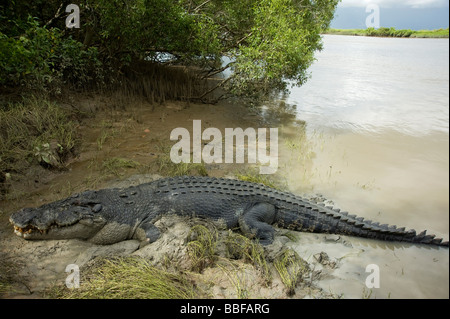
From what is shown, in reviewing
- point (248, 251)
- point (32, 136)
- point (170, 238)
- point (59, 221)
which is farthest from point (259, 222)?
point (32, 136)

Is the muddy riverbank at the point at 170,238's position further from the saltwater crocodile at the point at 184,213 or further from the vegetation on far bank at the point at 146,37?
the vegetation on far bank at the point at 146,37

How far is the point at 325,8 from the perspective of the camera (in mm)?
10234

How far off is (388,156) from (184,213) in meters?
4.66

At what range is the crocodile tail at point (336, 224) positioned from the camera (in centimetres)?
393

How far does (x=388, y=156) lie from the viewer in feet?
20.7

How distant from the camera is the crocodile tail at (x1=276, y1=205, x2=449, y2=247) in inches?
155

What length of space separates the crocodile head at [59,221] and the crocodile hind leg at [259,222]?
1.95 metres

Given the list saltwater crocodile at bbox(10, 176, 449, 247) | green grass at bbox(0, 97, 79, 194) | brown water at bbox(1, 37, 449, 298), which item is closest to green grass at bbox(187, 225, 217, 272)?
saltwater crocodile at bbox(10, 176, 449, 247)

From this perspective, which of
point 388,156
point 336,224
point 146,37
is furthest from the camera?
point 146,37

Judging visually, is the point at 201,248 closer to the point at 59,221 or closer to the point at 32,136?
the point at 59,221

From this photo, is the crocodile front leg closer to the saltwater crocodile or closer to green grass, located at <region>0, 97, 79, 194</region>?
the saltwater crocodile

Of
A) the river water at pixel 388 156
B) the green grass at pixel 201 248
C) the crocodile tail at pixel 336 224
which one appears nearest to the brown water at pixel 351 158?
the river water at pixel 388 156

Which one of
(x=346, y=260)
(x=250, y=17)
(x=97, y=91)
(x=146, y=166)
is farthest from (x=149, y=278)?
(x=250, y=17)

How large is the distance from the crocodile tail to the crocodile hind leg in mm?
187
